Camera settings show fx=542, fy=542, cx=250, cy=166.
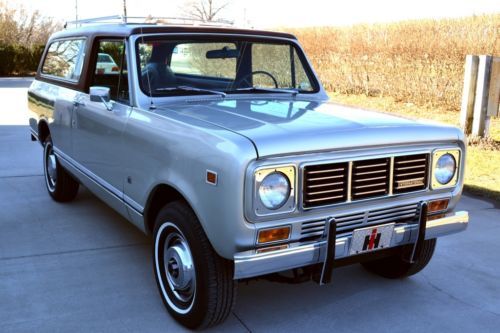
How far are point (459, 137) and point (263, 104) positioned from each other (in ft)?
4.28

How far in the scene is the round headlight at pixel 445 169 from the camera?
10.6ft

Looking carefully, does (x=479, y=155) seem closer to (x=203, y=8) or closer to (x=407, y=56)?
(x=407, y=56)

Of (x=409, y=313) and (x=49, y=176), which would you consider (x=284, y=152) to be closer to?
(x=409, y=313)

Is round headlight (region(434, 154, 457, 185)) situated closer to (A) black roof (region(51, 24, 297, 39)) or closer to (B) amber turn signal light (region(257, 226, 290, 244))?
(B) amber turn signal light (region(257, 226, 290, 244))

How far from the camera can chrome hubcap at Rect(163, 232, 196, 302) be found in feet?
10.1

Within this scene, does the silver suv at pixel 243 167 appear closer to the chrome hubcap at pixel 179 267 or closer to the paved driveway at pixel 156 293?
the chrome hubcap at pixel 179 267

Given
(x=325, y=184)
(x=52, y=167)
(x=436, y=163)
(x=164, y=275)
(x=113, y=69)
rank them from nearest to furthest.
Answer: (x=325, y=184) → (x=436, y=163) → (x=164, y=275) → (x=113, y=69) → (x=52, y=167)

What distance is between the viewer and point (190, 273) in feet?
10.1

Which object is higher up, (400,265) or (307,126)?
(307,126)

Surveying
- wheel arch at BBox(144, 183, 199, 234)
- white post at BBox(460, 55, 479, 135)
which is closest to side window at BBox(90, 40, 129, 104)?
wheel arch at BBox(144, 183, 199, 234)

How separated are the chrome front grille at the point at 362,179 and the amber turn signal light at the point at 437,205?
0.14 m

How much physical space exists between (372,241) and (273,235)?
611 millimetres

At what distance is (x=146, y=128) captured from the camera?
133 inches

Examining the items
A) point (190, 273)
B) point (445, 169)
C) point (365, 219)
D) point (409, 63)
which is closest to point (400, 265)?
point (445, 169)
